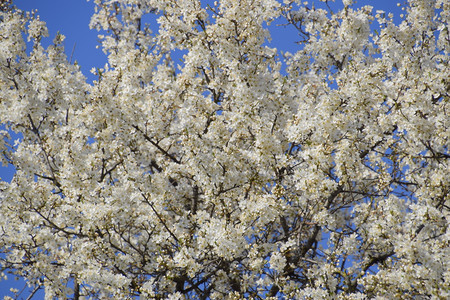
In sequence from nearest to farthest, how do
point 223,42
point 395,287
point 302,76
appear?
point 395,287
point 223,42
point 302,76

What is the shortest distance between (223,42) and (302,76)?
2832mm

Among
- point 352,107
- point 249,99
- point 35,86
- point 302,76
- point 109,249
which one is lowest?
point 109,249

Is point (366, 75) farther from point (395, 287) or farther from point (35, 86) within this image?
point (35, 86)

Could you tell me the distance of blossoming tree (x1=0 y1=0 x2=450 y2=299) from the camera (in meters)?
7.86

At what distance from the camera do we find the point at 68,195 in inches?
347

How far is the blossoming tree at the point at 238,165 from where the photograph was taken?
309 inches

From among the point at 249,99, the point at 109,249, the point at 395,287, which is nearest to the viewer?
the point at 395,287

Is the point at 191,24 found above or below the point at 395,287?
above

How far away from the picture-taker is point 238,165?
909cm

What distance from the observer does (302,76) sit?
11.4 metres

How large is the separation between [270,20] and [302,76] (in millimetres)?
1649

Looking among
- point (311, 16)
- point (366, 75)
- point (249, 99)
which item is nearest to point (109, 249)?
point (249, 99)

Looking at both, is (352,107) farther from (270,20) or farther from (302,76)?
(270,20)

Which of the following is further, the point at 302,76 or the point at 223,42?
the point at 302,76
